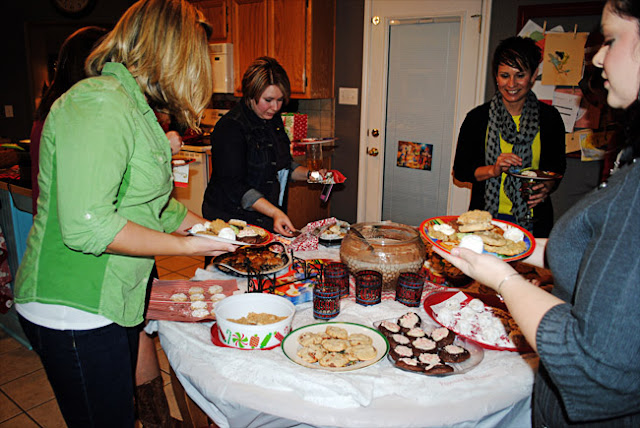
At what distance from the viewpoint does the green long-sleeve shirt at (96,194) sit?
1.05m

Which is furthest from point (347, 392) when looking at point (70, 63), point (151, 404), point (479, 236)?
point (70, 63)

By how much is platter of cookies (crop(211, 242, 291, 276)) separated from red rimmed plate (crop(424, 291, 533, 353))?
0.54 meters

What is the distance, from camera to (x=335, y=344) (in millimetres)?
1249

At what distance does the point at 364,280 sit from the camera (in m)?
1.48

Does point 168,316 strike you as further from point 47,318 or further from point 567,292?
point 567,292

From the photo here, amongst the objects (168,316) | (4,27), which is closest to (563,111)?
(168,316)


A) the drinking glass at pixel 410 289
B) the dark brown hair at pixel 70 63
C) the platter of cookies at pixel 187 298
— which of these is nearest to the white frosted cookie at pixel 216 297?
the platter of cookies at pixel 187 298

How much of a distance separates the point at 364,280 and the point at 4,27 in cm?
624

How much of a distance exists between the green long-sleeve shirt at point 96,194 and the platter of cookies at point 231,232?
Answer: 0.21 metres

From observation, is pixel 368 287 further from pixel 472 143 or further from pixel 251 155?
pixel 472 143

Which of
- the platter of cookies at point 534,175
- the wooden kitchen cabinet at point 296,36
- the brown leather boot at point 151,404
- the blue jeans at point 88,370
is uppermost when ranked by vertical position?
the wooden kitchen cabinet at point 296,36

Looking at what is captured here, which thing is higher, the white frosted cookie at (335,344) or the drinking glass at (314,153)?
the drinking glass at (314,153)

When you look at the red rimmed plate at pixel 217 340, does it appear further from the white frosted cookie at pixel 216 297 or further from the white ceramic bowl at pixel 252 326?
the white frosted cookie at pixel 216 297

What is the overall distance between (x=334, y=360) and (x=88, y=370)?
2.12 ft
